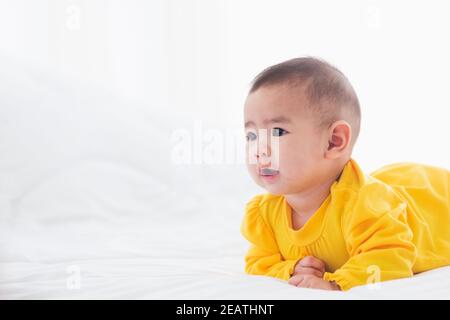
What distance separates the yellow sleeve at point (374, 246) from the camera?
103 centimetres

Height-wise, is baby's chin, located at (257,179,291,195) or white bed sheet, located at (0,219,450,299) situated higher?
baby's chin, located at (257,179,291,195)

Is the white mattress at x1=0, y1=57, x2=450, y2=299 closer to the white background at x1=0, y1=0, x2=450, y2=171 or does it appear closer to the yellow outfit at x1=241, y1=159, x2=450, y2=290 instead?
the yellow outfit at x1=241, y1=159, x2=450, y2=290

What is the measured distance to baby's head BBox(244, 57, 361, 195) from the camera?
1071mm

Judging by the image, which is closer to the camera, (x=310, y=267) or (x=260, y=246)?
(x=310, y=267)

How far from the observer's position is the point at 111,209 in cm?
178

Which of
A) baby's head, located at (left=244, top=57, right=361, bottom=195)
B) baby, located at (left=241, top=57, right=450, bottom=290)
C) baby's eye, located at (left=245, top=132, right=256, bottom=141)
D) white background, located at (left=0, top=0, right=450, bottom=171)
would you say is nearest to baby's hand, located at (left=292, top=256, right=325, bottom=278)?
baby, located at (left=241, top=57, right=450, bottom=290)

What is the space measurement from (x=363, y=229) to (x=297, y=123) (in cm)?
21

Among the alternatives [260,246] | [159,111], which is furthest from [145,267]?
[159,111]

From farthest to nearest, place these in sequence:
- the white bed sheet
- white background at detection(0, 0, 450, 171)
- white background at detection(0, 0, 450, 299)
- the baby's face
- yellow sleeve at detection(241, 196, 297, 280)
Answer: white background at detection(0, 0, 450, 171), white background at detection(0, 0, 450, 299), yellow sleeve at detection(241, 196, 297, 280), the baby's face, the white bed sheet

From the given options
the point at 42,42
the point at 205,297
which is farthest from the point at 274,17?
the point at 205,297

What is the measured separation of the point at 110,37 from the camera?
7.64 feet

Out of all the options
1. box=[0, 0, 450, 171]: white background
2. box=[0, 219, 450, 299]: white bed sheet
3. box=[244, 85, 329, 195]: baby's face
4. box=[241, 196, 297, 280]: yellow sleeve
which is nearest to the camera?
box=[0, 219, 450, 299]: white bed sheet

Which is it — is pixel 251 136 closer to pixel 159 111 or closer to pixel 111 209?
pixel 111 209

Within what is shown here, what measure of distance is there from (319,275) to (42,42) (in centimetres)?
158
